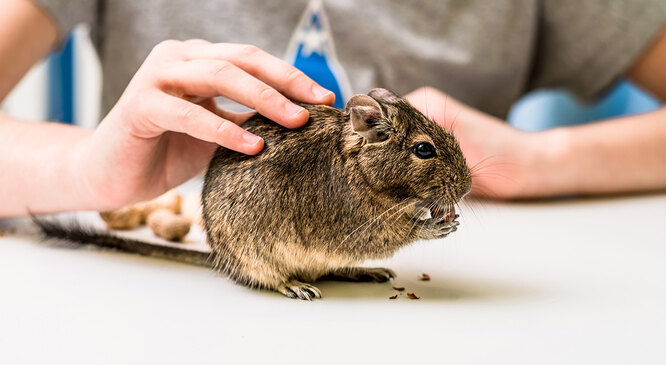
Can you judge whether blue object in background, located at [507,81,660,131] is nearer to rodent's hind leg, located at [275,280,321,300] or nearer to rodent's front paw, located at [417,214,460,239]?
rodent's front paw, located at [417,214,460,239]

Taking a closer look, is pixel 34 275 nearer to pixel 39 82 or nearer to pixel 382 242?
pixel 382 242

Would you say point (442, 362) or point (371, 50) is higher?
point (371, 50)

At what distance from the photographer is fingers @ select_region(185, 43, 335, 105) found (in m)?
1.03

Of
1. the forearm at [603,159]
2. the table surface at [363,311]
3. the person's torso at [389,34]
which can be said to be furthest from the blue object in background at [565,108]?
the table surface at [363,311]

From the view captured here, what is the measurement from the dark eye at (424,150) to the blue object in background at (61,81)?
1.84 m

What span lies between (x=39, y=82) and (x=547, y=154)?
214cm

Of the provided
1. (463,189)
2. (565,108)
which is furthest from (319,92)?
(565,108)

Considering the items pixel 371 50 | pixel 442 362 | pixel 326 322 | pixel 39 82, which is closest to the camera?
pixel 442 362

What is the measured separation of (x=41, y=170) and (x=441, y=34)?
1313 mm

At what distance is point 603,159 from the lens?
1.84 m

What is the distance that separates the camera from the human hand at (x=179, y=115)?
0.99 metres

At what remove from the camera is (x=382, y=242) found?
39.1 inches

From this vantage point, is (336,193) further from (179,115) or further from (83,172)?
(83,172)

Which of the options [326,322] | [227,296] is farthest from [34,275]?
[326,322]
